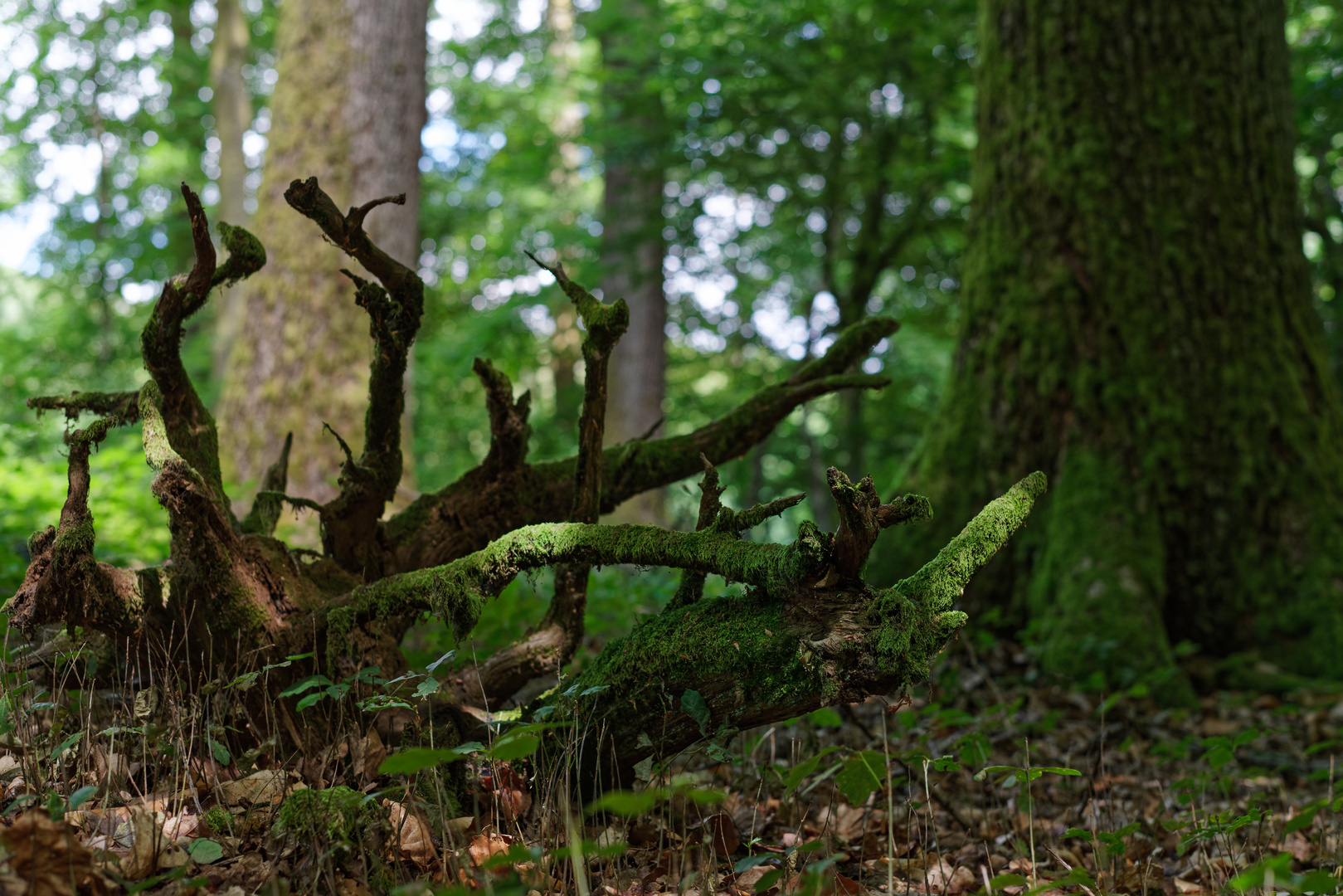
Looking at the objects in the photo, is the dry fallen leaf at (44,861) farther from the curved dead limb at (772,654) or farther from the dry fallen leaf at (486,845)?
the curved dead limb at (772,654)

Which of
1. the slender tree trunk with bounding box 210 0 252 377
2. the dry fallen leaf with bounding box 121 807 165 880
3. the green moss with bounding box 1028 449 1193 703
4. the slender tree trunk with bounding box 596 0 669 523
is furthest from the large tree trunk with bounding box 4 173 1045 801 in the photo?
the slender tree trunk with bounding box 210 0 252 377

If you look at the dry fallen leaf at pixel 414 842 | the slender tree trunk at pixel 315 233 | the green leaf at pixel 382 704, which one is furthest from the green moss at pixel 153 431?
the slender tree trunk at pixel 315 233

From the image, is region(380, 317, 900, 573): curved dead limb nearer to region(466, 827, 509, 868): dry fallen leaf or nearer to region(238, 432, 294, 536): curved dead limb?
region(238, 432, 294, 536): curved dead limb

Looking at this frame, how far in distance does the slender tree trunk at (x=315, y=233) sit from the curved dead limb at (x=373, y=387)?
2.98 metres

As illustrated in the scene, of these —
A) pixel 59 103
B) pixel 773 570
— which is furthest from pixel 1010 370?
pixel 59 103

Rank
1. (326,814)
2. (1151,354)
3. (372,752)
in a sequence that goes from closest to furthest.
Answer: (326,814)
(372,752)
(1151,354)

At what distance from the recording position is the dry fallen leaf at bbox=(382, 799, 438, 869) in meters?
1.88

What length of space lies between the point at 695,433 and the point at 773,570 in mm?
1341

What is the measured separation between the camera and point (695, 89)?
8805 mm

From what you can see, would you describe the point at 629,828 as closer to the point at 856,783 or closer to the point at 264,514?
the point at 856,783

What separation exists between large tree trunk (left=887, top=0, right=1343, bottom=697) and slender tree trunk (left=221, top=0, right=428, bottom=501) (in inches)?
147

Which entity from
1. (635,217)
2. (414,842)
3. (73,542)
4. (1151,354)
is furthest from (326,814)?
(635,217)

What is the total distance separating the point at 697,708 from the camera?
6.79 ft

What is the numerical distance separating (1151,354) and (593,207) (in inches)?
565
